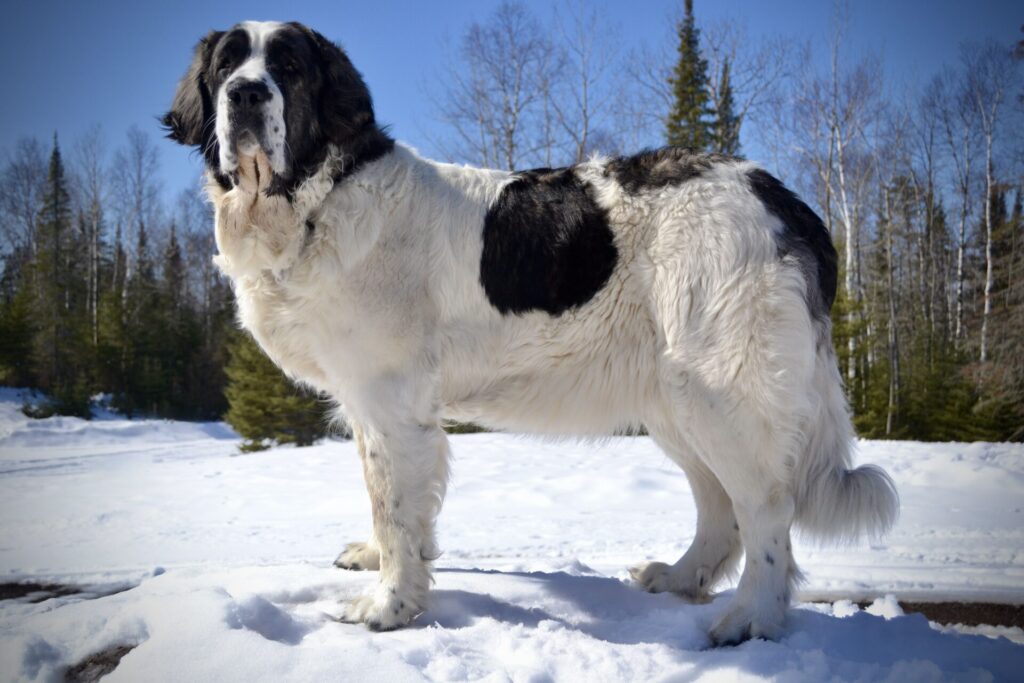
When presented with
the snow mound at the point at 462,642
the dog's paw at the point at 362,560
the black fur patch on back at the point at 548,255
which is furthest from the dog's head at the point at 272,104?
the dog's paw at the point at 362,560

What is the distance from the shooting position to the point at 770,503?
8.54ft

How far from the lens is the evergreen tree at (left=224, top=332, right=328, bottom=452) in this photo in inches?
717

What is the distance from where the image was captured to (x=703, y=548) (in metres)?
3.19

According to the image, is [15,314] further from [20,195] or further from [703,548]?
[703,548]

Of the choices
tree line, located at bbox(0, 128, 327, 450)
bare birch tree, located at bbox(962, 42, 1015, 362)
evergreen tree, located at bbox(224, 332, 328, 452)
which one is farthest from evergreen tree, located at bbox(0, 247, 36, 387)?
evergreen tree, located at bbox(224, 332, 328, 452)

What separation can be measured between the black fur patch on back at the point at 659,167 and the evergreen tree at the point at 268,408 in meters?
16.3

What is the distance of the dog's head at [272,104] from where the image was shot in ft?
8.69

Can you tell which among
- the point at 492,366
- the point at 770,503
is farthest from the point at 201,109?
the point at 770,503

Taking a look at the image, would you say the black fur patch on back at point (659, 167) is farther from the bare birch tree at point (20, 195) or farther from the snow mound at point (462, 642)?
the bare birch tree at point (20, 195)

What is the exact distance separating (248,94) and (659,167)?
1761mm

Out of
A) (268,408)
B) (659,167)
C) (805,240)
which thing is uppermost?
(659,167)

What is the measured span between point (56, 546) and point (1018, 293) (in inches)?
317

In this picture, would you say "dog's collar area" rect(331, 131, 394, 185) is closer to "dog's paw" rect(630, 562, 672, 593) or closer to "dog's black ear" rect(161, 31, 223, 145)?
"dog's black ear" rect(161, 31, 223, 145)

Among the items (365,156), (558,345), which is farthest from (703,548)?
(365,156)
